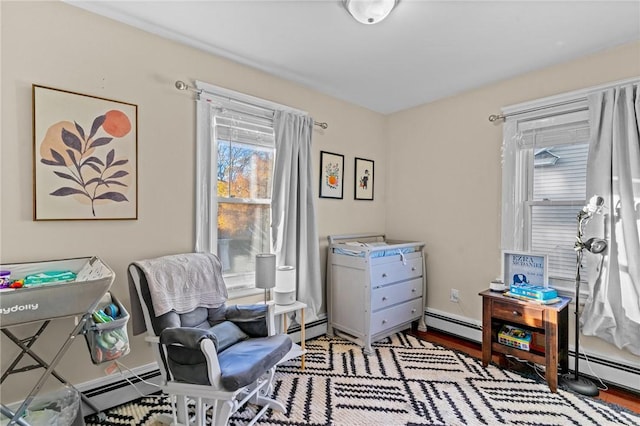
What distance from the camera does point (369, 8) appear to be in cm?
182

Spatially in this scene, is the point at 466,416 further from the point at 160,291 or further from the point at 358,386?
the point at 160,291

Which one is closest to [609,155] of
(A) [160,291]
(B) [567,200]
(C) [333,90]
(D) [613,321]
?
(B) [567,200]

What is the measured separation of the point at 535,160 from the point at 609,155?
0.54 meters

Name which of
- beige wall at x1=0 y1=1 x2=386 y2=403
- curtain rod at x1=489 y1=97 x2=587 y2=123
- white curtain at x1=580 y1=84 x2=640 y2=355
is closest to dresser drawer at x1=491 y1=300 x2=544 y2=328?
white curtain at x1=580 y1=84 x2=640 y2=355

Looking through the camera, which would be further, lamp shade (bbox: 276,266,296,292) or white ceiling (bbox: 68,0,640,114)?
lamp shade (bbox: 276,266,296,292)

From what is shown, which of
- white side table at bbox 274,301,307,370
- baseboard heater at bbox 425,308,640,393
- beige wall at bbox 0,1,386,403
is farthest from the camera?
white side table at bbox 274,301,307,370

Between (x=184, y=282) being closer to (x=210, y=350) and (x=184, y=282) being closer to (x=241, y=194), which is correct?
(x=210, y=350)

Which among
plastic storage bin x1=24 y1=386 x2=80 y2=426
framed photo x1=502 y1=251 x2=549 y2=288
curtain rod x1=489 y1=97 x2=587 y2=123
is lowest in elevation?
plastic storage bin x1=24 y1=386 x2=80 y2=426

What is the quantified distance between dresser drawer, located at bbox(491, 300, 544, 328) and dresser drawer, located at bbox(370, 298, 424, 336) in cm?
85

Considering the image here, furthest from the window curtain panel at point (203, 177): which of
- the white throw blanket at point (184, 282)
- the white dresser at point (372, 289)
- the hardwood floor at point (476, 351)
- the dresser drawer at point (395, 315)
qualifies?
the hardwood floor at point (476, 351)

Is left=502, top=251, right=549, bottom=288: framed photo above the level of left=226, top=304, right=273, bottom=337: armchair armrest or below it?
above

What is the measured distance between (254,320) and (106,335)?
84 cm

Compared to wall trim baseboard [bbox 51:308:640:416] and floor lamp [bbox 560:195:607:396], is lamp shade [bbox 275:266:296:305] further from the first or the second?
floor lamp [bbox 560:195:607:396]

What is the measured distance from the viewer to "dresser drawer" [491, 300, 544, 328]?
2.34m
